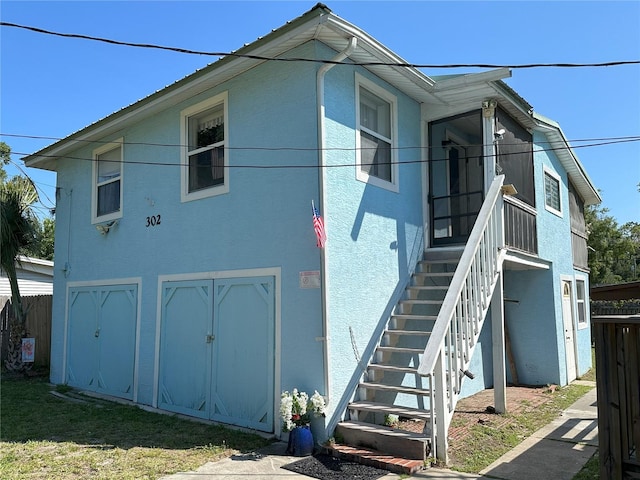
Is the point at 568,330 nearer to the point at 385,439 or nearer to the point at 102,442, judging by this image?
the point at 385,439

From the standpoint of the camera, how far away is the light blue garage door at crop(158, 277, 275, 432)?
6488 millimetres

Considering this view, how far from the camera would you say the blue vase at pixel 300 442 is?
5477 mm

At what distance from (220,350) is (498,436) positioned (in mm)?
3741

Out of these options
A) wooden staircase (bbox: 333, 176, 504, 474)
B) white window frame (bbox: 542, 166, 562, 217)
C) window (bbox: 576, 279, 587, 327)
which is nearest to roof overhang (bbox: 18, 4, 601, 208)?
white window frame (bbox: 542, 166, 562, 217)

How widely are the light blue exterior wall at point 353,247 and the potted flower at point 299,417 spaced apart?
334mm

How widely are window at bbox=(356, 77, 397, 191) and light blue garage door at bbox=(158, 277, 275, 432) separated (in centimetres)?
207

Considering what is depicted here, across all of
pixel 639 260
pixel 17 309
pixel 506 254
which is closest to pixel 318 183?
pixel 506 254

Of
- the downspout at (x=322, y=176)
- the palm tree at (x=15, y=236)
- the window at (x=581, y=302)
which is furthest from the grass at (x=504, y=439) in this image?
the palm tree at (x=15, y=236)

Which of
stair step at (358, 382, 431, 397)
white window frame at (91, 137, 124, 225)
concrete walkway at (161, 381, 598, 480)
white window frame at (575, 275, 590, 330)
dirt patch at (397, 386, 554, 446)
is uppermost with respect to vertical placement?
white window frame at (91, 137, 124, 225)

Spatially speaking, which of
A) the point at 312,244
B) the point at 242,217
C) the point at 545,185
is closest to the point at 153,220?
the point at 242,217

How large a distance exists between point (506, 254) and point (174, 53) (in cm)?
540

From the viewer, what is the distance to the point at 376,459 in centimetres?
516

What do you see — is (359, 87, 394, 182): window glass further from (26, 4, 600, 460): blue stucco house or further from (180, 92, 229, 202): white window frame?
(180, 92, 229, 202): white window frame

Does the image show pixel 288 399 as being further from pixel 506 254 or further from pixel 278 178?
pixel 506 254
